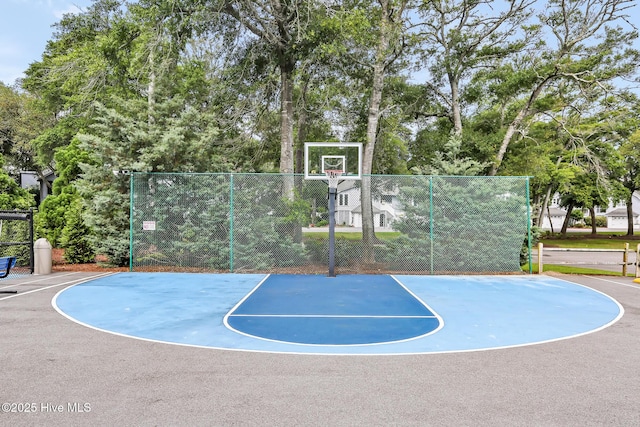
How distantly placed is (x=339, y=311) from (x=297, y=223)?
15.2 ft

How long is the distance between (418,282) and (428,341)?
15.8 ft

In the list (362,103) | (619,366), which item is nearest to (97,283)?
(619,366)

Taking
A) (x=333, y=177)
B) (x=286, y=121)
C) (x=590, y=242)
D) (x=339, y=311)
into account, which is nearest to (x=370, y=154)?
(x=286, y=121)

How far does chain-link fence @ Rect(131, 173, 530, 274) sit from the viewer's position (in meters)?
11.1

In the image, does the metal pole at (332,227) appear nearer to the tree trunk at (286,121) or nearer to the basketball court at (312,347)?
the basketball court at (312,347)

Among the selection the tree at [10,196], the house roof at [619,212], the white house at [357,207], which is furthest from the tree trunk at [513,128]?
the house roof at [619,212]

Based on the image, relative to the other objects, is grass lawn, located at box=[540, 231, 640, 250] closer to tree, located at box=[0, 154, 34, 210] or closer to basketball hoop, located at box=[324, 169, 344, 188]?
basketball hoop, located at box=[324, 169, 344, 188]

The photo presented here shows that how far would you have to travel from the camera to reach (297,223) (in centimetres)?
1123

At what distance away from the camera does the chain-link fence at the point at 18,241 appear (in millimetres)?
10715

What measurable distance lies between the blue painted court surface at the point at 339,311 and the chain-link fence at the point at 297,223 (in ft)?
3.14

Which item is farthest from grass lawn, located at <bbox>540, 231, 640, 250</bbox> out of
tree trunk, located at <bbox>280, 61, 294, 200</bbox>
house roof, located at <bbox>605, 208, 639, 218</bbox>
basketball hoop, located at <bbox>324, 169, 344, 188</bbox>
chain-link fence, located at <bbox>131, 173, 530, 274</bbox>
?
house roof, located at <bbox>605, 208, 639, 218</bbox>

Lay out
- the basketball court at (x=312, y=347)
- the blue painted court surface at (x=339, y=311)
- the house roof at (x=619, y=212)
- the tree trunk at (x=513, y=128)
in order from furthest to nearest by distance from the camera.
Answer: the house roof at (x=619, y=212) < the tree trunk at (x=513, y=128) < the blue painted court surface at (x=339, y=311) < the basketball court at (x=312, y=347)

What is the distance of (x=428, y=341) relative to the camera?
17.4 ft

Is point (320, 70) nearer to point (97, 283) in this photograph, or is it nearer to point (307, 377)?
point (97, 283)
